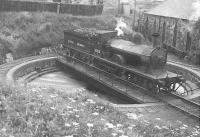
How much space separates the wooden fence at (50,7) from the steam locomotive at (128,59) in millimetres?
8096

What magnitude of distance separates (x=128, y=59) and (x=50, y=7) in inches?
523

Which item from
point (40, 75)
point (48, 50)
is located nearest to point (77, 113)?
point (40, 75)

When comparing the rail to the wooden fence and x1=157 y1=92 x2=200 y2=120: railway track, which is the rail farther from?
the wooden fence

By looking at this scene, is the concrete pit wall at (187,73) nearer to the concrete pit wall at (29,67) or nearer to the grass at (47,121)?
the concrete pit wall at (29,67)

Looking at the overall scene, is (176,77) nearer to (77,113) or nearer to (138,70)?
(138,70)

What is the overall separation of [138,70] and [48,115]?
897cm

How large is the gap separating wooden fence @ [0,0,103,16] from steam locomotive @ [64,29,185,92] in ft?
26.6

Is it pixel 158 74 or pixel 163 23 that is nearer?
pixel 158 74

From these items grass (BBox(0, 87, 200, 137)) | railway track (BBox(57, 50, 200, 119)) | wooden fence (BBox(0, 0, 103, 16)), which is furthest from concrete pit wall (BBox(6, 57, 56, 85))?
grass (BBox(0, 87, 200, 137))

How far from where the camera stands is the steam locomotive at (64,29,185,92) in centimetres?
1422

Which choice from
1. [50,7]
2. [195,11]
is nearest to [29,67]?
[50,7]

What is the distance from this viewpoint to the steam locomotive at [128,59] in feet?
46.6

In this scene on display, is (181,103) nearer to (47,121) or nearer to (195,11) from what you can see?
(47,121)

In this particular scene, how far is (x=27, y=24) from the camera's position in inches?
942
